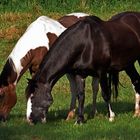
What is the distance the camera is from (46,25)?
11320 mm

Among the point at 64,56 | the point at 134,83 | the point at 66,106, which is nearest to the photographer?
the point at 64,56

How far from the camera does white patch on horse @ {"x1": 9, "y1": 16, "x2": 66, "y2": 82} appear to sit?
419 inches

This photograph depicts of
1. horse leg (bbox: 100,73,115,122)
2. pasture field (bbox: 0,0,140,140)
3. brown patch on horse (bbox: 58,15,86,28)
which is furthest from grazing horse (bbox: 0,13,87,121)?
horse leg (bbox: 100,73,115,122)

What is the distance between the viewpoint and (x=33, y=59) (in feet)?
35.7

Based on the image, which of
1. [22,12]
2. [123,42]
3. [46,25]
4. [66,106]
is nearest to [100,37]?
[123,42]

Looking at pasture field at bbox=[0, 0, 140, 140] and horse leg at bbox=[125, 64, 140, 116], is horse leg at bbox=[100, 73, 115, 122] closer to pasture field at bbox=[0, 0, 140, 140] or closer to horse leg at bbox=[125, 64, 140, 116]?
pasture field at bbox=[0, 0, 140, 140]

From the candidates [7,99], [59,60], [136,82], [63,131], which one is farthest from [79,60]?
[136,82]

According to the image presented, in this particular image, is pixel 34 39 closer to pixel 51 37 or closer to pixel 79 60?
pixel 51 37

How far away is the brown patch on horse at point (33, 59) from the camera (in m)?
10.7

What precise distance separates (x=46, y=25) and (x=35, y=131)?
266cm

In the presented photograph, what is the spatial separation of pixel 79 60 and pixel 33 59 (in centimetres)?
118

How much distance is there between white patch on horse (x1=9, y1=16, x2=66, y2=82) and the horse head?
80 cm

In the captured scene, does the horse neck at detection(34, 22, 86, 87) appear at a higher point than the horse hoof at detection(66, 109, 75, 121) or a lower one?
higher

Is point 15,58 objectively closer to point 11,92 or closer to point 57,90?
point 11,92
